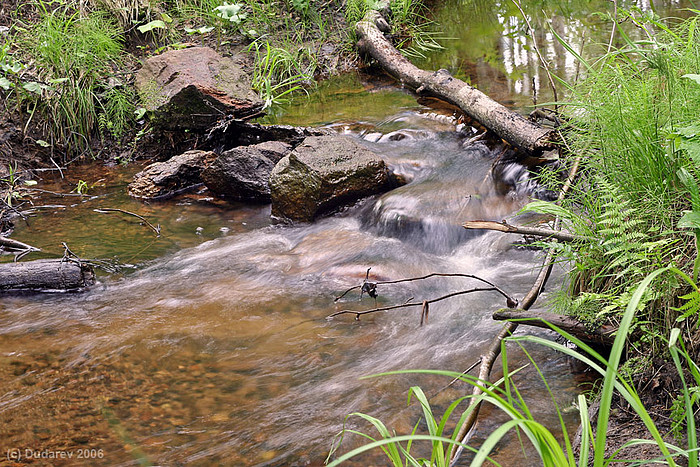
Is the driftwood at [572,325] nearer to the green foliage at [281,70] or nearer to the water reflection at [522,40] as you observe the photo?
the water reflection at [522,40]

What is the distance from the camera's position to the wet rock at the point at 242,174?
220 inches

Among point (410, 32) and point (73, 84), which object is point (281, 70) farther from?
point (73, 84)

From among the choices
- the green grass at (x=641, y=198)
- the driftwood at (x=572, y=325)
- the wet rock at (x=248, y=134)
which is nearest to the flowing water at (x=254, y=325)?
the driftwood at (x=572, y=325)

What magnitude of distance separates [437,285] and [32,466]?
2.51 m

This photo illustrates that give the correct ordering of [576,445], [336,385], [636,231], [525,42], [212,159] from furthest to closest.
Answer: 1. [525,42]
2. [212,159]
3. [336,385]
4. [636,231]
5. [576,445]

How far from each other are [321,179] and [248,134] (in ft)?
5.79

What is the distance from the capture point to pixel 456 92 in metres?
5.86

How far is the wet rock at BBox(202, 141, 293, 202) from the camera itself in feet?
18.4

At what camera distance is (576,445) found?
6.78 feet

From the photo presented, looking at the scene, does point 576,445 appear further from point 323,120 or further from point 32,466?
point 323,120

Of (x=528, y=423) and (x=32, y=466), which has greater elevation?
(x=528, y=423)

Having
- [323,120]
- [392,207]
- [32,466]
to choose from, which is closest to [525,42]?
[323,120]

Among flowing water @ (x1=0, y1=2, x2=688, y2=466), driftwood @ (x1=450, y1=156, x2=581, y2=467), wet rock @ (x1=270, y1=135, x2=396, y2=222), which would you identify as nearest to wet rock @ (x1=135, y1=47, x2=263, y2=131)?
flowing water @ (x1=0, y1=2, x2=688, y2=466)

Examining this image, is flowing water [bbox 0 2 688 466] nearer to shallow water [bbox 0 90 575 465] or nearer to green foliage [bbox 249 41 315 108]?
shallow water [bbox 0 90 575 465]
